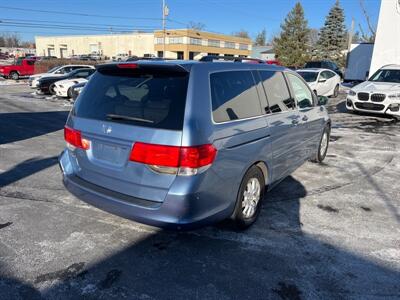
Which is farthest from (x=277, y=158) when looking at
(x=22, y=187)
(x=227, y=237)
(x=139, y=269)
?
(x=22, y=187)

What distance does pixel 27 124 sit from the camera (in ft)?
31.9

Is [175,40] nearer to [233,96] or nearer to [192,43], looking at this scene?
[192,43]

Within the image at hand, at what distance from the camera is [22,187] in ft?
16.2

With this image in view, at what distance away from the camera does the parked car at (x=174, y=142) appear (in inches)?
113

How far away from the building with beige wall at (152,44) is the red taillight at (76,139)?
67.3m

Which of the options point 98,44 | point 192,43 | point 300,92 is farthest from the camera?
point 98,44

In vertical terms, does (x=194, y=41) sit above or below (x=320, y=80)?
above

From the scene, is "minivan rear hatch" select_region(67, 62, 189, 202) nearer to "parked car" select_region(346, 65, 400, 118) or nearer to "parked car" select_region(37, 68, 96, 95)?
"parked car" select_region(346, 65, 400, 118)

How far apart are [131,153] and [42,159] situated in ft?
13.2

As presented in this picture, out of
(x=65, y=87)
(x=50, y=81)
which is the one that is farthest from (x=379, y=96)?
(x=50, y=81)

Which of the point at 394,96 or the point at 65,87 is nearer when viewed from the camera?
the point at 394,96

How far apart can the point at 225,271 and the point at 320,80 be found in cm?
1412

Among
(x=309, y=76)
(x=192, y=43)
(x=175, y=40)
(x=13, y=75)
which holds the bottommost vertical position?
(x=13, y=75)

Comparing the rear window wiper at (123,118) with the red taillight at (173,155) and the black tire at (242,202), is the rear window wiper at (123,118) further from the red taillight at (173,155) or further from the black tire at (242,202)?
the black tire at (242,202)
